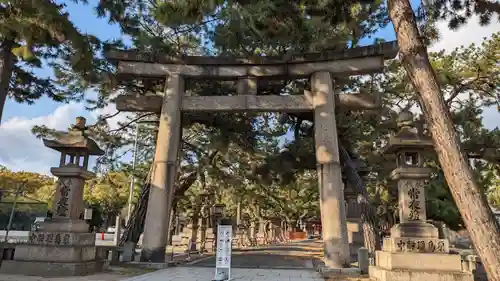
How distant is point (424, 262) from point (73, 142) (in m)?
8.53

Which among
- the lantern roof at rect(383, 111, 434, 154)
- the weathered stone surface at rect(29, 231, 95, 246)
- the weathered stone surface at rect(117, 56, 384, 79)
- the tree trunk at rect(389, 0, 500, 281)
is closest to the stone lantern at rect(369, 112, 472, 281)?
the lantern roof at rect(383, 111, 434, 154)

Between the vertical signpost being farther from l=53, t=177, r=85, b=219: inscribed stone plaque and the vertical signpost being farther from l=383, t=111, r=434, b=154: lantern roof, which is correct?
l=383, t=111, r=434, b=154: lantern roof

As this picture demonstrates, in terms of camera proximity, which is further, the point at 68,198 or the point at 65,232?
the point at 68,198

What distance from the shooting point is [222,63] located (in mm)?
11703

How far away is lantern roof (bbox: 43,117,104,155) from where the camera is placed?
941 cm

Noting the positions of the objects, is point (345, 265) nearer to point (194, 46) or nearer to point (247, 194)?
point (194, 46)

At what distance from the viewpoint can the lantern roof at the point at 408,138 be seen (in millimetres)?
8600

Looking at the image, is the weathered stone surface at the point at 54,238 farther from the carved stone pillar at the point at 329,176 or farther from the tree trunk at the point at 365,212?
the tree trunk at the point at 365,212

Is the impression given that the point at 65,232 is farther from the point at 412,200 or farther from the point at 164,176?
the point at 412,200

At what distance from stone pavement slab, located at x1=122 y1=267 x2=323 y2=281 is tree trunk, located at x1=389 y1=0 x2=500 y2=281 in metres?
4.86

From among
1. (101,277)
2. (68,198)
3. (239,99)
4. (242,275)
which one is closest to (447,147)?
(242,275)

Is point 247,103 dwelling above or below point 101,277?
above

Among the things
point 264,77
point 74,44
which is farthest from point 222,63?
point 74,44

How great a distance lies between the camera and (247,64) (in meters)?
11.7
